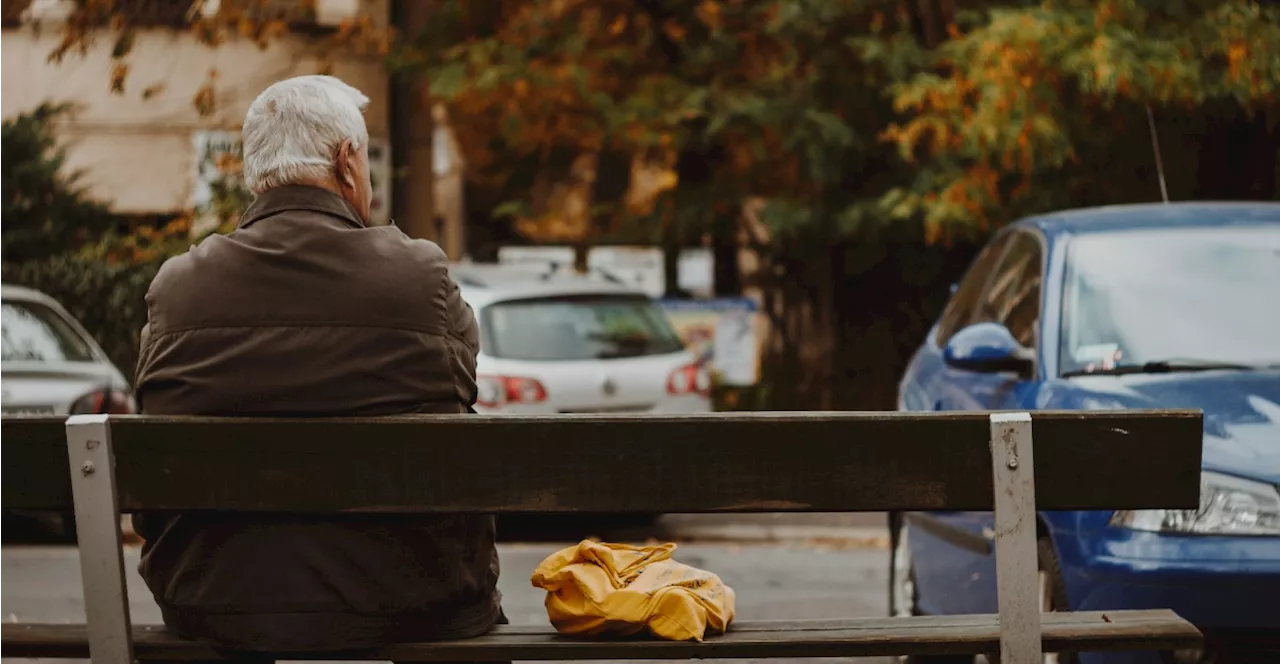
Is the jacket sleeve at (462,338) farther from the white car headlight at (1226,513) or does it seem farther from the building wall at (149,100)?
the building wall at (149,100)

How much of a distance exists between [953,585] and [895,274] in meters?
12.2

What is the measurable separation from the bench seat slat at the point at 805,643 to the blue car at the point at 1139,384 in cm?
37

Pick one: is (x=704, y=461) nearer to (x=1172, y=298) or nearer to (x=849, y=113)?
(x=1172, y=298)

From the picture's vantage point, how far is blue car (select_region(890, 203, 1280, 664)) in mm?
4730

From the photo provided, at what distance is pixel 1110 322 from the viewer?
5.77 meters

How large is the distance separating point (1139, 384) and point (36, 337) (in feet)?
25.9

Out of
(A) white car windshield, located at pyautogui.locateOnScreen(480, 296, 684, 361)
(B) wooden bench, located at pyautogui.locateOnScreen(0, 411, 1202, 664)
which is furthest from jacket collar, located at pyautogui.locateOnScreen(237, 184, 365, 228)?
(A) white car windshield, located at pyautogui.locateOnScreen(480, 296, 684, 361)

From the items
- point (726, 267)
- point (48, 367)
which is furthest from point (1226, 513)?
point (726, 267)

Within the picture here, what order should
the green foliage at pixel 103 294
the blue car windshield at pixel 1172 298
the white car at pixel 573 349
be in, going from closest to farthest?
the blue car windshield at pixel 1172 298
the white car at pixel 573 349
the green foliage at pixel 103 294

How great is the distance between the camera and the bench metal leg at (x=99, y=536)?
3.76 m

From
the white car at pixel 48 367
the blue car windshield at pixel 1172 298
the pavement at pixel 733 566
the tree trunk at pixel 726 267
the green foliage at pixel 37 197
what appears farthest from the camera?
the tree trunk at pixel 726 267

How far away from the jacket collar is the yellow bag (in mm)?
839

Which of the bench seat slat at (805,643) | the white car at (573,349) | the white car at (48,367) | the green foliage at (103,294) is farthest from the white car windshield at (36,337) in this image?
the bench seat slat at (805,643)

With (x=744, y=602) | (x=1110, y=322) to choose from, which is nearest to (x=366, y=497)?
(x=1110, y=322)
